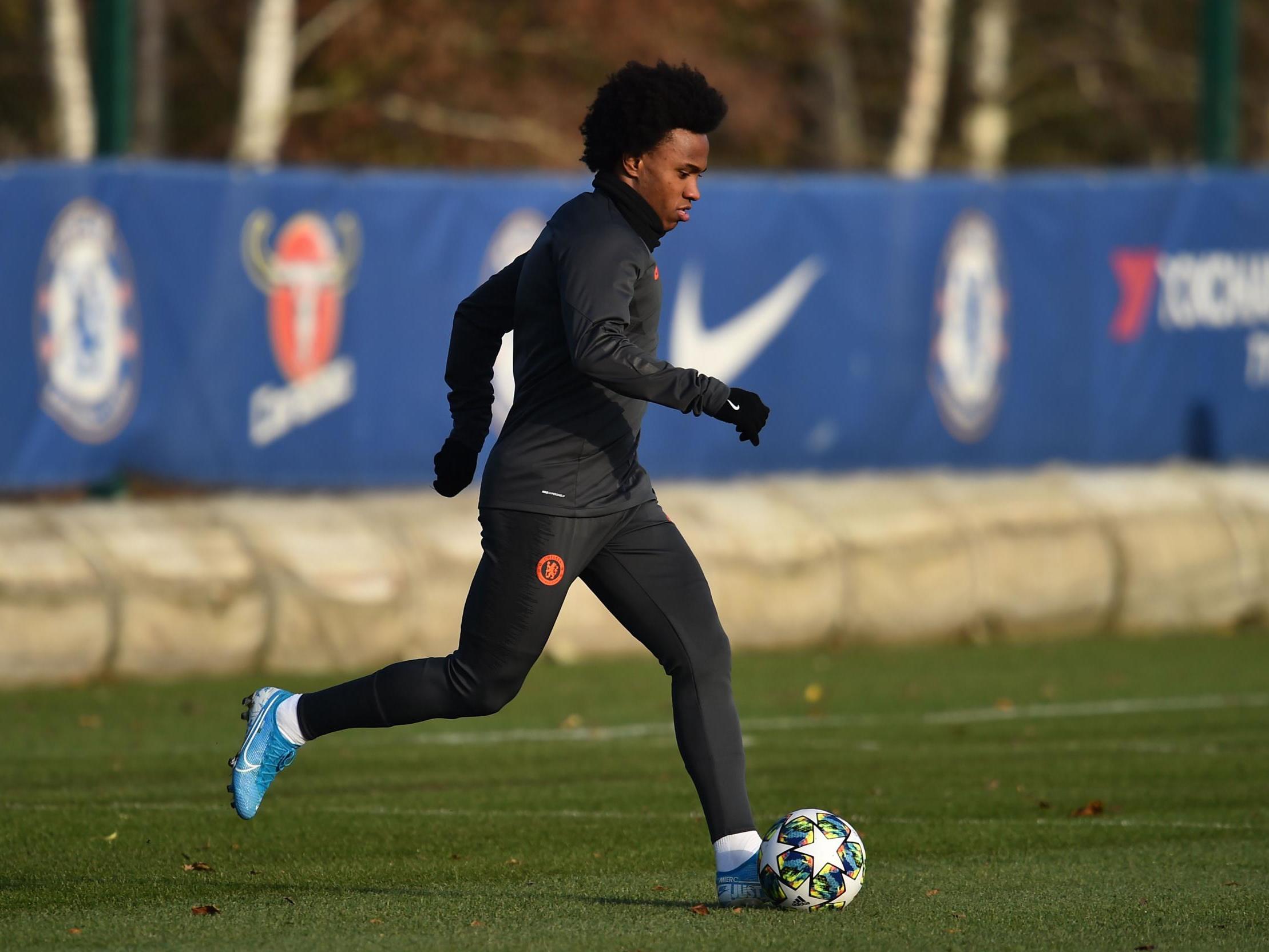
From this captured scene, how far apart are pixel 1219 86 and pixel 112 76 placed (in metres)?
9.39

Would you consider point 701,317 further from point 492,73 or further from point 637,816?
point 492,73

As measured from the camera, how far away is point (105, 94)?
1479cm

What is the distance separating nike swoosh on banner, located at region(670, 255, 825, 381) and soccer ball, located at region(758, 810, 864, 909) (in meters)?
8.87

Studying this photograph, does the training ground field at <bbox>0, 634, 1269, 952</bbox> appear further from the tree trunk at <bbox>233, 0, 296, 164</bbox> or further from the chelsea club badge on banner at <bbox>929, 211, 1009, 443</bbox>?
the tree trunk at <bbox>233, 0, 296, 164</bbox>

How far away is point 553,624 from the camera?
23.4 ft

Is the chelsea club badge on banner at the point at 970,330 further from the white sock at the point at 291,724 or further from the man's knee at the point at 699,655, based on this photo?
the white sock at the point at 291,724

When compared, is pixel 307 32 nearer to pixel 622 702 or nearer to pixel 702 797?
pixel 622 702

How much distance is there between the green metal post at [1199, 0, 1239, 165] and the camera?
1984 cm

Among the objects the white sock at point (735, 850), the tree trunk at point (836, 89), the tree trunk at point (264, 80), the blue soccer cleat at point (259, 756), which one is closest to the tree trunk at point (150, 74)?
the tree trunk at point (264, 80)

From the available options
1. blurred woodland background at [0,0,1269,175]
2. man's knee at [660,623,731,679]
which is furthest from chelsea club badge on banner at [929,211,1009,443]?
man's knee at [660,623,731,679]

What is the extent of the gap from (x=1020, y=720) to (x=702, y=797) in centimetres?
557

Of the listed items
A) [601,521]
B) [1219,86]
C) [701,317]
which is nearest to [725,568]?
[701,317]

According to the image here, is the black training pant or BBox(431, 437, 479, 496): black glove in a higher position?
BBox(431, 437, 479, 496): black glove

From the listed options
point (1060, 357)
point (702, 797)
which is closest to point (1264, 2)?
point (1060, 357)
